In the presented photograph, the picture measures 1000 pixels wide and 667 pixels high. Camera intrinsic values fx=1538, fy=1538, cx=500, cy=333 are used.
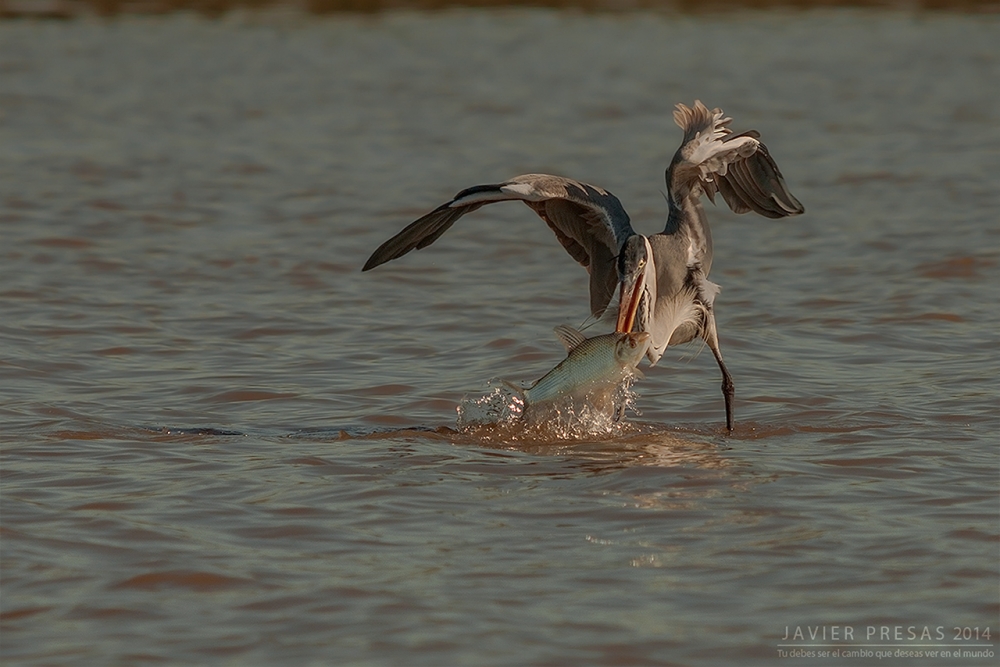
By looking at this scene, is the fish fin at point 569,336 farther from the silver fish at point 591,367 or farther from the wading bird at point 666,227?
the wading bird at point 666,227

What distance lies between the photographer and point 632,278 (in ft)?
24.5

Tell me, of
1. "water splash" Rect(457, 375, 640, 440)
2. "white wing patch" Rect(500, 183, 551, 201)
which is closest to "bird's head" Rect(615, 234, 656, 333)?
"water splash" Rect(457, 375, 640, 440)

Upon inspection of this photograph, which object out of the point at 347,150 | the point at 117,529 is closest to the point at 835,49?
the point at 347,150

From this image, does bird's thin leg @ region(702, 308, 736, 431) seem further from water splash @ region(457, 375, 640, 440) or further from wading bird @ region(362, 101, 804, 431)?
water splash @ region(457, 375, 640, 440)

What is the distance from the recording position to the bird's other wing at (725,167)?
767 cm

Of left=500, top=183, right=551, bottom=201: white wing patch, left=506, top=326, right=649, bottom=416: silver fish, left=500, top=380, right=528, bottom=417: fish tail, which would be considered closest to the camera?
left=506, top=326, right=649, bottom=416: silver fish

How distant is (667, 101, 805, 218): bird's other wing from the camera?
25.2ft

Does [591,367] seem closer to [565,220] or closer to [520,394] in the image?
[520,394]

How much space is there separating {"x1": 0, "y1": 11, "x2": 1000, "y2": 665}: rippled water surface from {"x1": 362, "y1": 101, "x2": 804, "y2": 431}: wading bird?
608 mm

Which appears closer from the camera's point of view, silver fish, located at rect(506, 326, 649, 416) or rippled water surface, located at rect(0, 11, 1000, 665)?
rippled water surface, located at rect(0, 11, 1000, 665)

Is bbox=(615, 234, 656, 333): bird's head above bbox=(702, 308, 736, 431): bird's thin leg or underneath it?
above

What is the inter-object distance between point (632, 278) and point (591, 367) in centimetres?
49

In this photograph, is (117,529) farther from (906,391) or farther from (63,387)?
(906,391)

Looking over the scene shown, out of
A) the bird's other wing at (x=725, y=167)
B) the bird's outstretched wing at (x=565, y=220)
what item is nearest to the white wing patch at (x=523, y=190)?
the bird's outstretched wing at (x=565, y=220)
